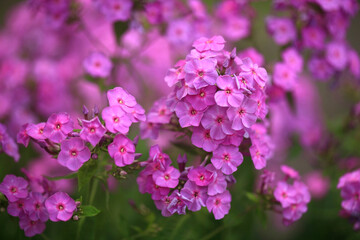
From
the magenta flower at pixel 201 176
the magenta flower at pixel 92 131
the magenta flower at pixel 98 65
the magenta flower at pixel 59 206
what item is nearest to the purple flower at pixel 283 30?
the magenta flower at pixel 98 65

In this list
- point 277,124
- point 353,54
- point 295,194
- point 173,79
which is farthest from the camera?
point 277,124

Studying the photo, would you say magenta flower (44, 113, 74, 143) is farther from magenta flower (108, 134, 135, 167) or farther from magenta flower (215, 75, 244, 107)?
magenta flower (215, 75, 244, 107)

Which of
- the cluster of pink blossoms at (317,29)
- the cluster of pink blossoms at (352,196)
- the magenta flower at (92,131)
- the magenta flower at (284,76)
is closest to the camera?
the magenta flower at (92,131)

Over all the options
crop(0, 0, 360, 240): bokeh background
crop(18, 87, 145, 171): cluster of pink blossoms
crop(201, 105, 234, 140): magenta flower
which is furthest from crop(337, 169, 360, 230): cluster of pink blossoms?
crop(18, 87, 145, 171): cluster of pink blossoms

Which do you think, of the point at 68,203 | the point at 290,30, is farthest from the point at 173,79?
the point at 290,30

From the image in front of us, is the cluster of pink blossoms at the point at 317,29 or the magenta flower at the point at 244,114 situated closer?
the magenta flower at the point at 244,114

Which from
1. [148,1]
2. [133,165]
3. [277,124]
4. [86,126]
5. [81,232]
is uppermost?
[148,1]

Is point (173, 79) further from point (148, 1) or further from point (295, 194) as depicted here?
point (148, 1)

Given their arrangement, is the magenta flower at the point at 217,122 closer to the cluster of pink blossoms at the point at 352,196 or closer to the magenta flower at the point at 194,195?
the magenta flower at the point at 194,195
